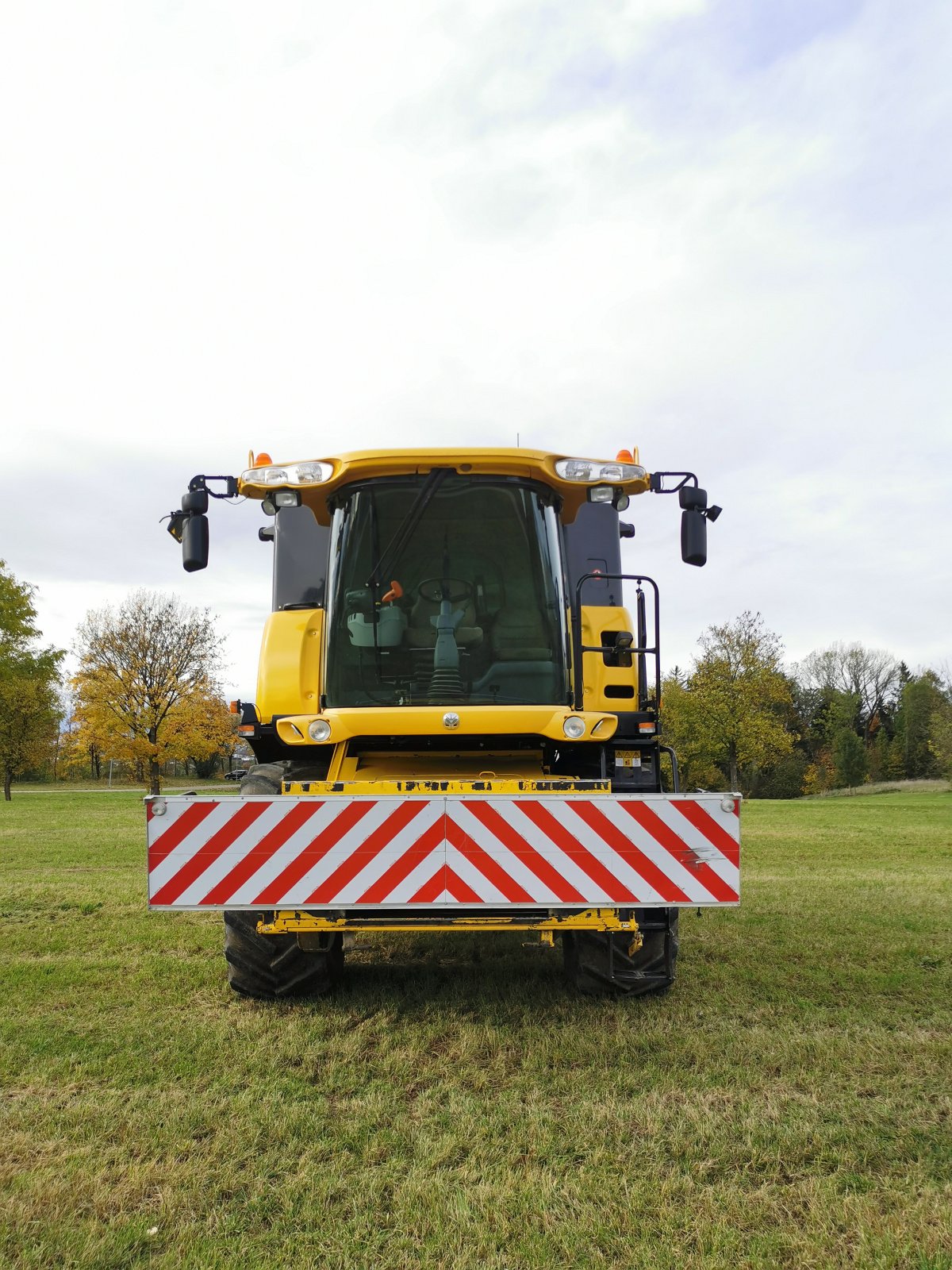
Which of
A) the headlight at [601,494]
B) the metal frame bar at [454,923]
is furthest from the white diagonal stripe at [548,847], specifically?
the headlight at [601,494]

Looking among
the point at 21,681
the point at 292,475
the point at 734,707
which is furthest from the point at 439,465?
the point at 734,707

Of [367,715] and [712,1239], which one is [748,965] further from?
[712,1239]

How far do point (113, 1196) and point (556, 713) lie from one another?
8.97 ft

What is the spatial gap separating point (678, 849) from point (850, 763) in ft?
186

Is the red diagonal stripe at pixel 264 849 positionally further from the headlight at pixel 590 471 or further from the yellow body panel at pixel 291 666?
the headlight at pixel 590 471

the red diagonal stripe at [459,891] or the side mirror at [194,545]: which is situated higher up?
the side mirror at [194,545]

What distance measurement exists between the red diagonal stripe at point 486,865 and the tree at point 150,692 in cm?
2575

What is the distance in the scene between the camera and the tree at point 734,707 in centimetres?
3922

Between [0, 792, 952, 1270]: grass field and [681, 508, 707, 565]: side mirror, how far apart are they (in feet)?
7.79

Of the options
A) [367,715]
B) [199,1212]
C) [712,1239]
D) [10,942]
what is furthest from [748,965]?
[10,942]

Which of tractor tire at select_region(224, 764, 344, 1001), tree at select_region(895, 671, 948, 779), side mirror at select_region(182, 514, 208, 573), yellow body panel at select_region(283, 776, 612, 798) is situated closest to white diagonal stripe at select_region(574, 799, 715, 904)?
yellow body panel at select_region(283, 776, 612, 798)

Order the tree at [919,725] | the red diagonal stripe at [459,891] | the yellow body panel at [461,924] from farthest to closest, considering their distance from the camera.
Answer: the tree at [919,725] → the yellow body panel at [461,924] → the red diagonal stripe at [459,891]

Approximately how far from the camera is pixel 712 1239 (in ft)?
8.12

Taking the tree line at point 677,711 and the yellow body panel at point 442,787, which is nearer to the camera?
the yellow body panel at point 442,787
